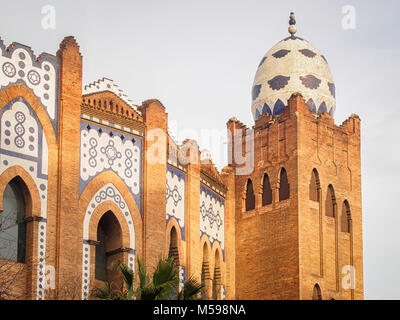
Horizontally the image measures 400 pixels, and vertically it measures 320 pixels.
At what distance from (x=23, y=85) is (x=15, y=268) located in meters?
4.05

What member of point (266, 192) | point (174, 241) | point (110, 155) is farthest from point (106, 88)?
point (266, 192)

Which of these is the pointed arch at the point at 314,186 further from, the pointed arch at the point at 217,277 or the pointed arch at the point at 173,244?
the pointed arch at the point at 173,244

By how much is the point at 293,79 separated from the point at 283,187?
137 inches

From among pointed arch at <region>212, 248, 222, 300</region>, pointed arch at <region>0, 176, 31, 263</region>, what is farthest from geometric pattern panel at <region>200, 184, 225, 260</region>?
pointed arch at <region>0, 176, 31, 263</region>

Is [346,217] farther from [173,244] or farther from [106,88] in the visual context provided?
[106,88]

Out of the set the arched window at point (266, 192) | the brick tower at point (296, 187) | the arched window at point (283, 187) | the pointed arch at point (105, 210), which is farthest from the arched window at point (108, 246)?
the arched window at point (266, 192)

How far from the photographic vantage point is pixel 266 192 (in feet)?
100

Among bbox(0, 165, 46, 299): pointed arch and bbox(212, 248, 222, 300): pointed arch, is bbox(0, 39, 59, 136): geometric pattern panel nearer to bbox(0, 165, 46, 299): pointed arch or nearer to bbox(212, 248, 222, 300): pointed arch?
bbox(0, 165, 46, 299): pointed arch

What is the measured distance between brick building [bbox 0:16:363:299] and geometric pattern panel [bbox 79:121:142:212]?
0.04 m

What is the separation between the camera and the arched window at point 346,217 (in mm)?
30719
